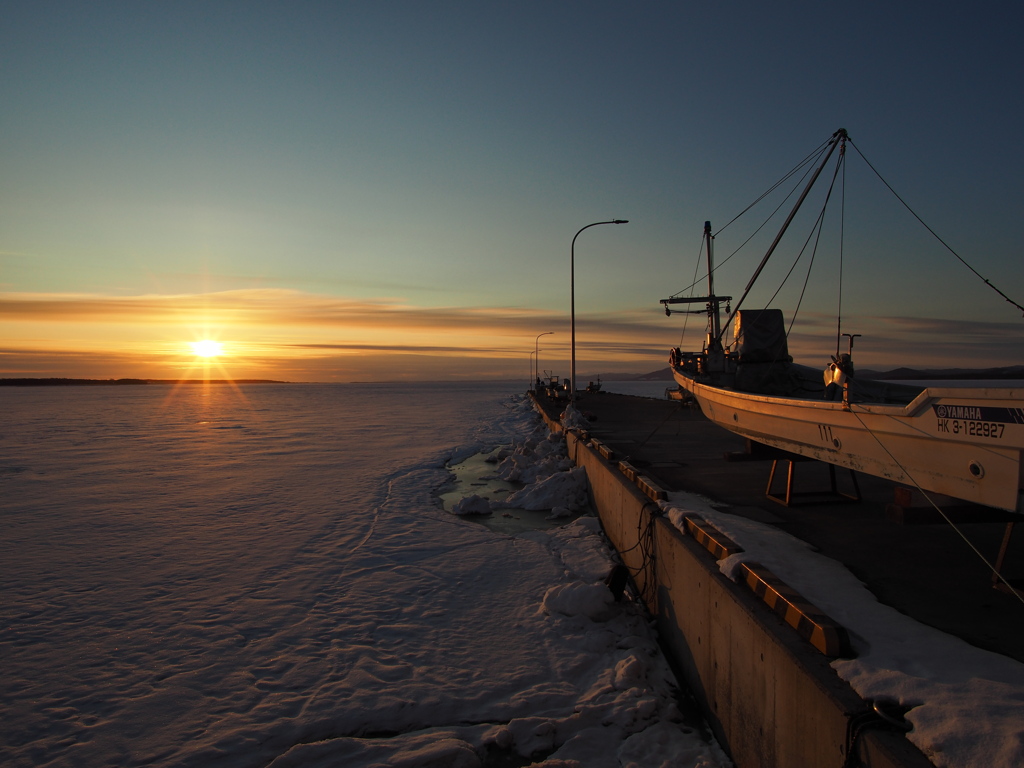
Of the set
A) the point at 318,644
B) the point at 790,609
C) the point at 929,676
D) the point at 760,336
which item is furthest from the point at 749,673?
the point at 760,336

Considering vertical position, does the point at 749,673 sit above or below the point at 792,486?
below

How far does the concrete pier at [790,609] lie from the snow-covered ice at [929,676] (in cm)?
13

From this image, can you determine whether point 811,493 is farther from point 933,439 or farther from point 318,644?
point 318,644

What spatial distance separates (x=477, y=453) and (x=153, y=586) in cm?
1772

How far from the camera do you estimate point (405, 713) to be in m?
6.02

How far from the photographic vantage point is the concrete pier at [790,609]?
349 centimetres

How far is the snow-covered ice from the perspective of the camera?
9.44 feet

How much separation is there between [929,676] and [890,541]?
3.84 m

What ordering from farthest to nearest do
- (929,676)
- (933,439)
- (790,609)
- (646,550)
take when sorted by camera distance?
1. (646,550)
2. (933,439)
3. (790,609)
4. (929,676)

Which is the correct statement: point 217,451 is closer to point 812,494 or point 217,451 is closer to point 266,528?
point 266,528

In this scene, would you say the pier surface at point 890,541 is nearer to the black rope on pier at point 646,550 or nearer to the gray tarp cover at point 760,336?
the black rope on pier at point 646,550

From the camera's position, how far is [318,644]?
7531 millimetres

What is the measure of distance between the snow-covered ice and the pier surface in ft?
1.02

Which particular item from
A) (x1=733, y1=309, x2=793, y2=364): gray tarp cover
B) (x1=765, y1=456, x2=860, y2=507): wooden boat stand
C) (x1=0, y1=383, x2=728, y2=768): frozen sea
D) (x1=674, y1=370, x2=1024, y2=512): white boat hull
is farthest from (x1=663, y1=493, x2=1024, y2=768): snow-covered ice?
(x1=733, y1=309, x2=793, y2=364): gray tarp cover
